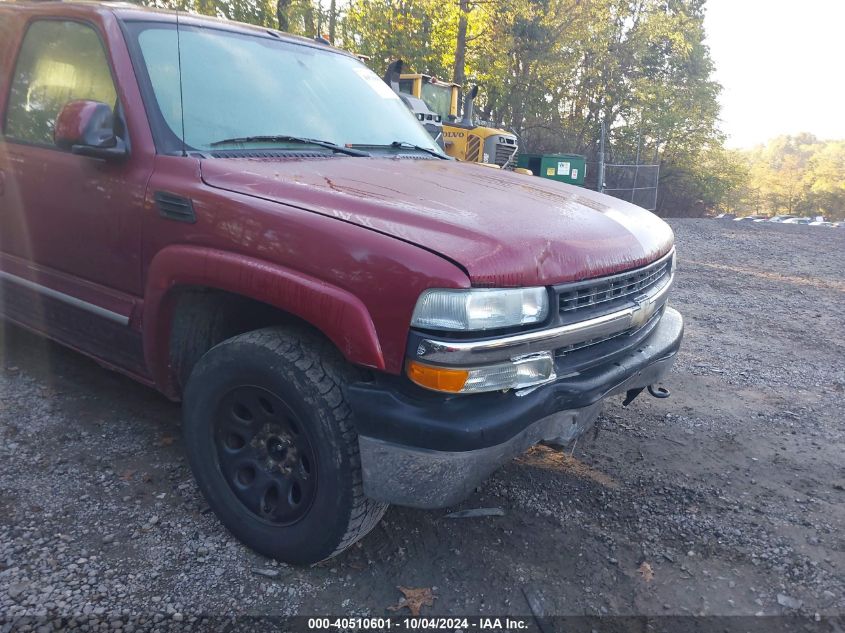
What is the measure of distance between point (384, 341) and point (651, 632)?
56.5 inches

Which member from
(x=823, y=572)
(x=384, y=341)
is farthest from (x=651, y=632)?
(x=384, y=341)

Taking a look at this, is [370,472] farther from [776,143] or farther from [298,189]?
[776,143]

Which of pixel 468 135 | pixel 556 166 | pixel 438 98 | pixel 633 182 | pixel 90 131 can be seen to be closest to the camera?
pixel 90 131

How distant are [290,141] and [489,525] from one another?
6.48 feet

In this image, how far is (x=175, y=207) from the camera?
8.18ft

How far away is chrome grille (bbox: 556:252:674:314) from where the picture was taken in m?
2.23

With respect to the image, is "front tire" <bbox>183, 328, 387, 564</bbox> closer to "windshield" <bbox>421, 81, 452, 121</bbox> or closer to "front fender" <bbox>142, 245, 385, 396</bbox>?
"front fender" <bbox>142, 245, 385, 396</bbox>

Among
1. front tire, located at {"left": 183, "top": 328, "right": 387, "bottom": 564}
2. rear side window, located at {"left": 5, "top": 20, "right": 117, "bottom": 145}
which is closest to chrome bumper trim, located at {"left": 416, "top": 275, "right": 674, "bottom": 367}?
front tire, located at {"left": 183, "top": 328, "right": 387, "bottom": 564}

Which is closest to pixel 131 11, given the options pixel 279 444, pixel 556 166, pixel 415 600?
pixel 279 444

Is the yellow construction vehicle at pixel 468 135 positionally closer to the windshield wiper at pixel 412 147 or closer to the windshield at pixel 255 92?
the windshield wiper at pixel 412 147

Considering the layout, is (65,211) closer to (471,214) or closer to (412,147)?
(412,147)

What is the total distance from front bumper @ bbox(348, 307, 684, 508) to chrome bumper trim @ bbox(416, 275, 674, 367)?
0.14m

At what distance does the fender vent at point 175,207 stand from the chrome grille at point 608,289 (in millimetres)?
1428

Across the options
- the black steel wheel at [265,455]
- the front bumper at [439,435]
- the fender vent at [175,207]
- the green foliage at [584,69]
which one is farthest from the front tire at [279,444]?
the green foliage at [584,69]
